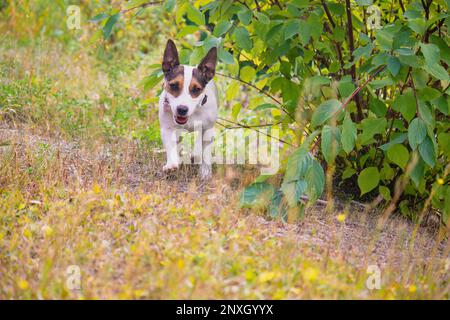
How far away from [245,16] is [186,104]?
3.11 ft

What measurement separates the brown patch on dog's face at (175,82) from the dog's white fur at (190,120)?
0.02 m

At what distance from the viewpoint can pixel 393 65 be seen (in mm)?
3207

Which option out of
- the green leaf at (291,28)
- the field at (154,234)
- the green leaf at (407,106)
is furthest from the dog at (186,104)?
the green leaf at (407,106)

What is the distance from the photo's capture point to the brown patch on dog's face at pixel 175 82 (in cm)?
435

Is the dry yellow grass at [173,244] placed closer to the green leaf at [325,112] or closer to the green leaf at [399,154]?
the green leaf at [399,154]

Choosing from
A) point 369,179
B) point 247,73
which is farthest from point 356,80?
point 247,73

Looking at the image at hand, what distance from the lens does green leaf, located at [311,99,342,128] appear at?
336 centimetres

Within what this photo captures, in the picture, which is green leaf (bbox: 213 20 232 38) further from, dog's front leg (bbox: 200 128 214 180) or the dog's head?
dog's front leg (bbox: 200 128 214 180)

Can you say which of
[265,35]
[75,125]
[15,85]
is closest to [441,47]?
[265,35]

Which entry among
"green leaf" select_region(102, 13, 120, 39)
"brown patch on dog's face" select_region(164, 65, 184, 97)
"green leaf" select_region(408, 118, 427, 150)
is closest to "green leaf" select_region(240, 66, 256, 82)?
"brown patch on dog's face" select_region(164, 65, 184, 97)

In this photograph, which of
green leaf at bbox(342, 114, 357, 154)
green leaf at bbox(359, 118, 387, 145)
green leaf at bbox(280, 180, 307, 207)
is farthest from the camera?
green leaf at bbox(359, 118, 387, 145)

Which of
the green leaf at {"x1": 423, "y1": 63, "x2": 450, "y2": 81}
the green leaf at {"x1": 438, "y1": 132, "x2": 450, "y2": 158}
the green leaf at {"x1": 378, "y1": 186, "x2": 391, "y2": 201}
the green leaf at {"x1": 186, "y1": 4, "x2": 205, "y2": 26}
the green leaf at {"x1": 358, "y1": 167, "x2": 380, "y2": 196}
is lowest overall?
the green leaf at {"x1": 378, "y1": 186, "x2": 391, "y2": 201}
